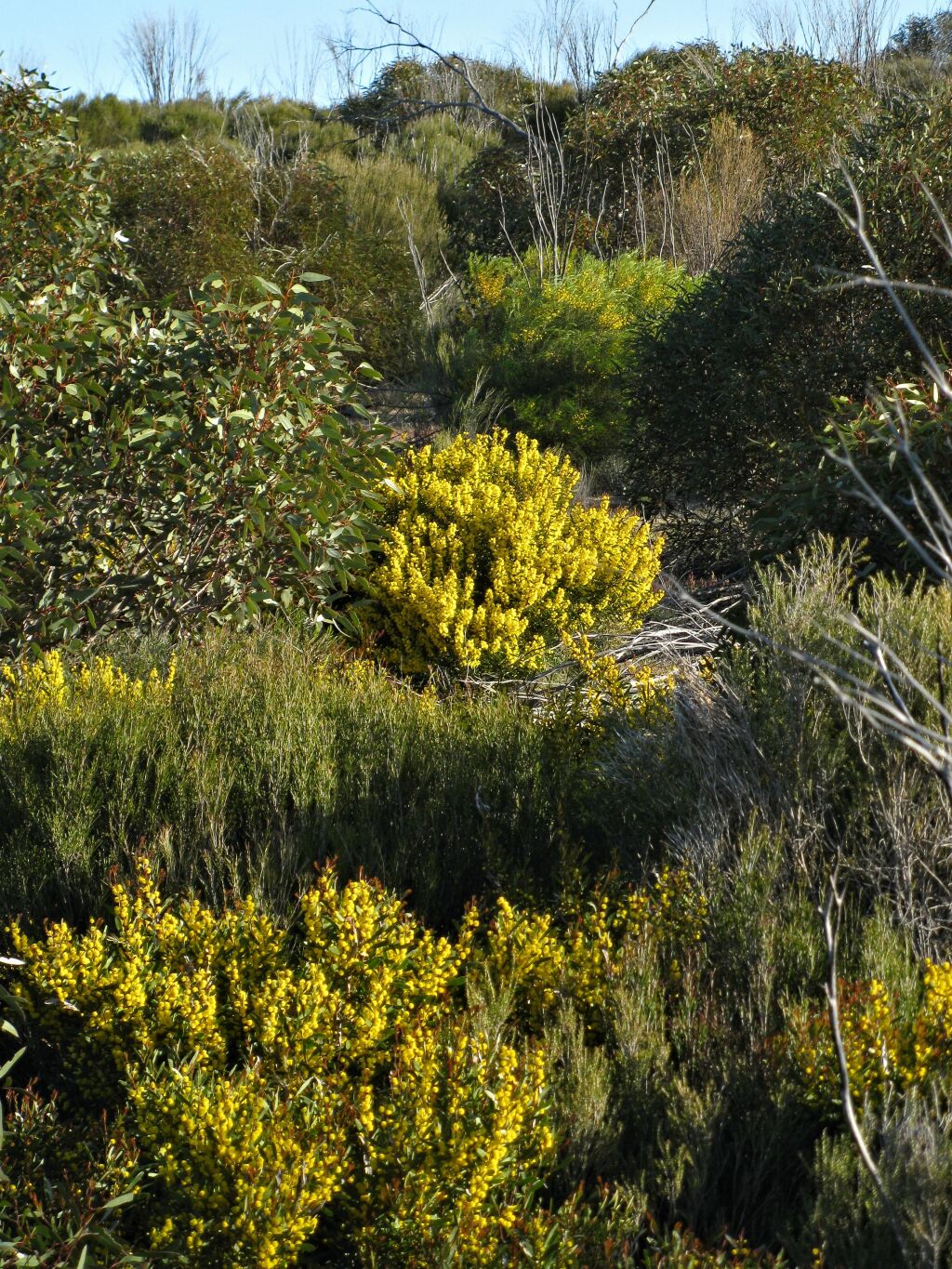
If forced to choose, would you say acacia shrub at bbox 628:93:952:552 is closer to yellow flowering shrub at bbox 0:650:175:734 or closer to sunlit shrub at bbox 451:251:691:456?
sunlit shrub at bbox 451:251:691:456

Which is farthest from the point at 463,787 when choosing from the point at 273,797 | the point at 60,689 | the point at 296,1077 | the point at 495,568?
the point at 495,568

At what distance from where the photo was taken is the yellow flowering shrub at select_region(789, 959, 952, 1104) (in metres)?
2.06

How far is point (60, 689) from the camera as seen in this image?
3658 millimetres

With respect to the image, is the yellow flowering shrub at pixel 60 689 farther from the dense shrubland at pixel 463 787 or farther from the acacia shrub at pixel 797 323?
the acacia shrub at pixel 797 323

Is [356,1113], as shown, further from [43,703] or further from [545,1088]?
[43,703]

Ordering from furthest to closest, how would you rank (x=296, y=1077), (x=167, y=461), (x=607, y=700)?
(x=167, y=461), (x=607, y=700), (x=296, y=1077)

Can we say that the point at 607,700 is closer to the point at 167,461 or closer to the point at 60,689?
the point at 60,689

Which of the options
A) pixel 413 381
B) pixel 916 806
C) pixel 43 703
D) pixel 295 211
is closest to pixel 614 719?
pixel 916 806

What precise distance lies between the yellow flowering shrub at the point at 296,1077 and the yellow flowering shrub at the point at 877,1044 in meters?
0.45

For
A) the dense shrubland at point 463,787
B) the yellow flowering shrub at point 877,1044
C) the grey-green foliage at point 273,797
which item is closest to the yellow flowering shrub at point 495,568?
the dense shrubland at point 463,787

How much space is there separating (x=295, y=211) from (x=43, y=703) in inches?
332

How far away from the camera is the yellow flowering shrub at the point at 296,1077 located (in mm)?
1885

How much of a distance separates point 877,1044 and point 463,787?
4.59ft

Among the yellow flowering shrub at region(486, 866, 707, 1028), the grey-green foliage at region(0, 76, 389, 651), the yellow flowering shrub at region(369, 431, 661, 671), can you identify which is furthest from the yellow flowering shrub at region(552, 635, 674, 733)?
the grey-green foliage at region(0, 76, 389, 651)
